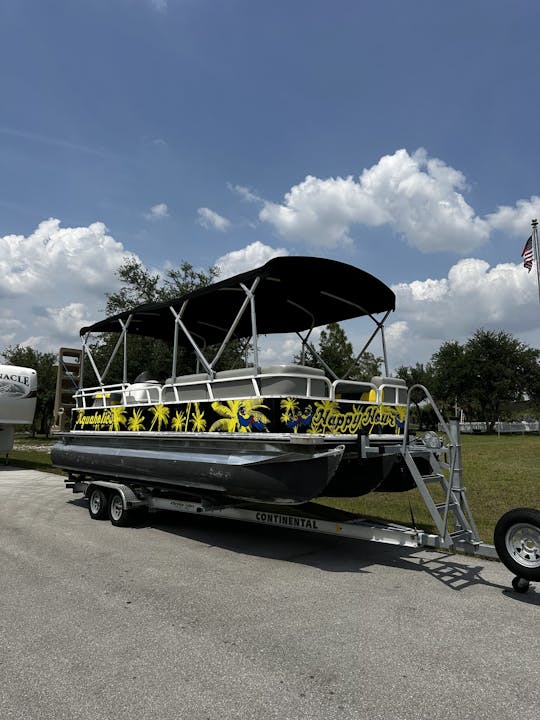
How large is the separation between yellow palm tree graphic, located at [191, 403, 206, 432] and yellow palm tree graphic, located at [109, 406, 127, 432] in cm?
199

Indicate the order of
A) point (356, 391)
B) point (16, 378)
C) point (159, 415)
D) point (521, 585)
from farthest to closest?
point (16, 378) → point (159, 415) → point (356, 391) → point (521, 585)

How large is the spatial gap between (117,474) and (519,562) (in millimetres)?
6067

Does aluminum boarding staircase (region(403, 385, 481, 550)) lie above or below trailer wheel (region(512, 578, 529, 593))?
above

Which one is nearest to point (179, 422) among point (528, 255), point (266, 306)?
point (266, 306)

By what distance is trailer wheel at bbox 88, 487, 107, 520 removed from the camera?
348 inches

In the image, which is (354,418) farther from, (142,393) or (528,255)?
(528,255)

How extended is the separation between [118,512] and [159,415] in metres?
1.84


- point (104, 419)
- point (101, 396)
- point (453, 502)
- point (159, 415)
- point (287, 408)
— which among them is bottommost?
point (453, 502)

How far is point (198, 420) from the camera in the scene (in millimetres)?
7086

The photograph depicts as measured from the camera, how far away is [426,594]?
5.13 meters

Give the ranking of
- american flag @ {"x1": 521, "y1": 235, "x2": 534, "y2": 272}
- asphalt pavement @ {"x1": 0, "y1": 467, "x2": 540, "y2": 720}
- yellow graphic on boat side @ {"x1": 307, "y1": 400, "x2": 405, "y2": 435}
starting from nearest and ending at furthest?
asphalt pavement @ {"x1": 0, "y1": 467, "x2": 540, "y2": 720} → yellow graphic on boat side @ {"x1": 307, "y1": 400, "x2": 405, "y2": 435} → american flag @ {"x1": 521, "y1": 235, "x2": 534, "y2": 272}

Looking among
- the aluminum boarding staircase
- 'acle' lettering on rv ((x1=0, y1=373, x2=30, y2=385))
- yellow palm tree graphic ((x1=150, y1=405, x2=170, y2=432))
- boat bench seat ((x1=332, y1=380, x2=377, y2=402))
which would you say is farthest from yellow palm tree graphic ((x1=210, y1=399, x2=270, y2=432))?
'acle' lettering on rv ((x1=0, y1=373, x2=30, y2=385))

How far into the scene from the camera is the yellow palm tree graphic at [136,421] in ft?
27.1

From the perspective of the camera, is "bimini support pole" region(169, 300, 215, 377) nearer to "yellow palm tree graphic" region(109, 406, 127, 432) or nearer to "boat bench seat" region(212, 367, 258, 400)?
"boat bench seat" region(212, 367, 258, 400)
